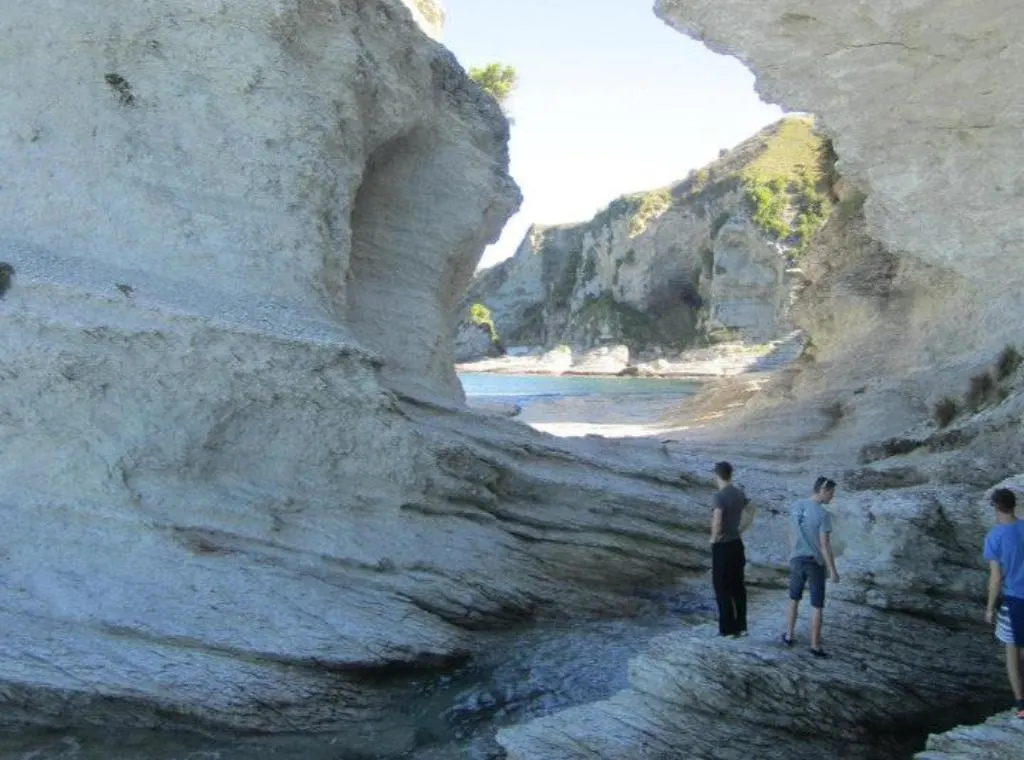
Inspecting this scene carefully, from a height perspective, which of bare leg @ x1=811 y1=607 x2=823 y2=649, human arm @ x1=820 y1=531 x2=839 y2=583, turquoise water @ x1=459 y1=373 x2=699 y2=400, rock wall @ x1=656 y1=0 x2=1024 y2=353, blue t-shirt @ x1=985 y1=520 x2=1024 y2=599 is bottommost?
turquoise water @ x1=459 y1=373 x2=699 y2=400

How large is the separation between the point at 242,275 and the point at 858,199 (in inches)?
615

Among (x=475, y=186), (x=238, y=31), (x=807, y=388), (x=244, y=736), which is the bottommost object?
(x=244, y=736)

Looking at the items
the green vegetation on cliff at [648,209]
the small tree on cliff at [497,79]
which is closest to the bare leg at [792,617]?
the small tree on cliff at [497,79]

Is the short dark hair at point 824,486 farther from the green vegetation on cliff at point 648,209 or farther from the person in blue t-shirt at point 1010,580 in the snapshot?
the green vegetation on cliff at point 648,209

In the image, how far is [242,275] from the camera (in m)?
10.8

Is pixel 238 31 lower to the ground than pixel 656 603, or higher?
higher

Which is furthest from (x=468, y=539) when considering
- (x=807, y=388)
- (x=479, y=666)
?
(x=807, y=388)

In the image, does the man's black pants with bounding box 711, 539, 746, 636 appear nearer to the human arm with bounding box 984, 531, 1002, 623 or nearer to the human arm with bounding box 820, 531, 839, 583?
the human arm with bounding box 820, 531, 839, 583

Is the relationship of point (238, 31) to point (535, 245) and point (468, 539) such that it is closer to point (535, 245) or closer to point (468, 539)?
point (468, 539)

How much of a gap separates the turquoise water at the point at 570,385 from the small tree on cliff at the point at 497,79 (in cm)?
1993

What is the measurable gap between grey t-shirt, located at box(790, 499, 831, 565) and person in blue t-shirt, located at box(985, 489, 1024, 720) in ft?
4.42

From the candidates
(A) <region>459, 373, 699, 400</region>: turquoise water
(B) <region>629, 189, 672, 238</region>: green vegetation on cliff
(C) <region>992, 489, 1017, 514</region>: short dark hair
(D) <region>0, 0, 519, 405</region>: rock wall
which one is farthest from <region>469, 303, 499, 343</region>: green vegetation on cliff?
(C) <region>992, 489, 1017, 514</region>: short dark hair

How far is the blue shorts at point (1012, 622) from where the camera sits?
711 centimetres

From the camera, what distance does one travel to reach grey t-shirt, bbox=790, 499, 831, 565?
8.21 metres
